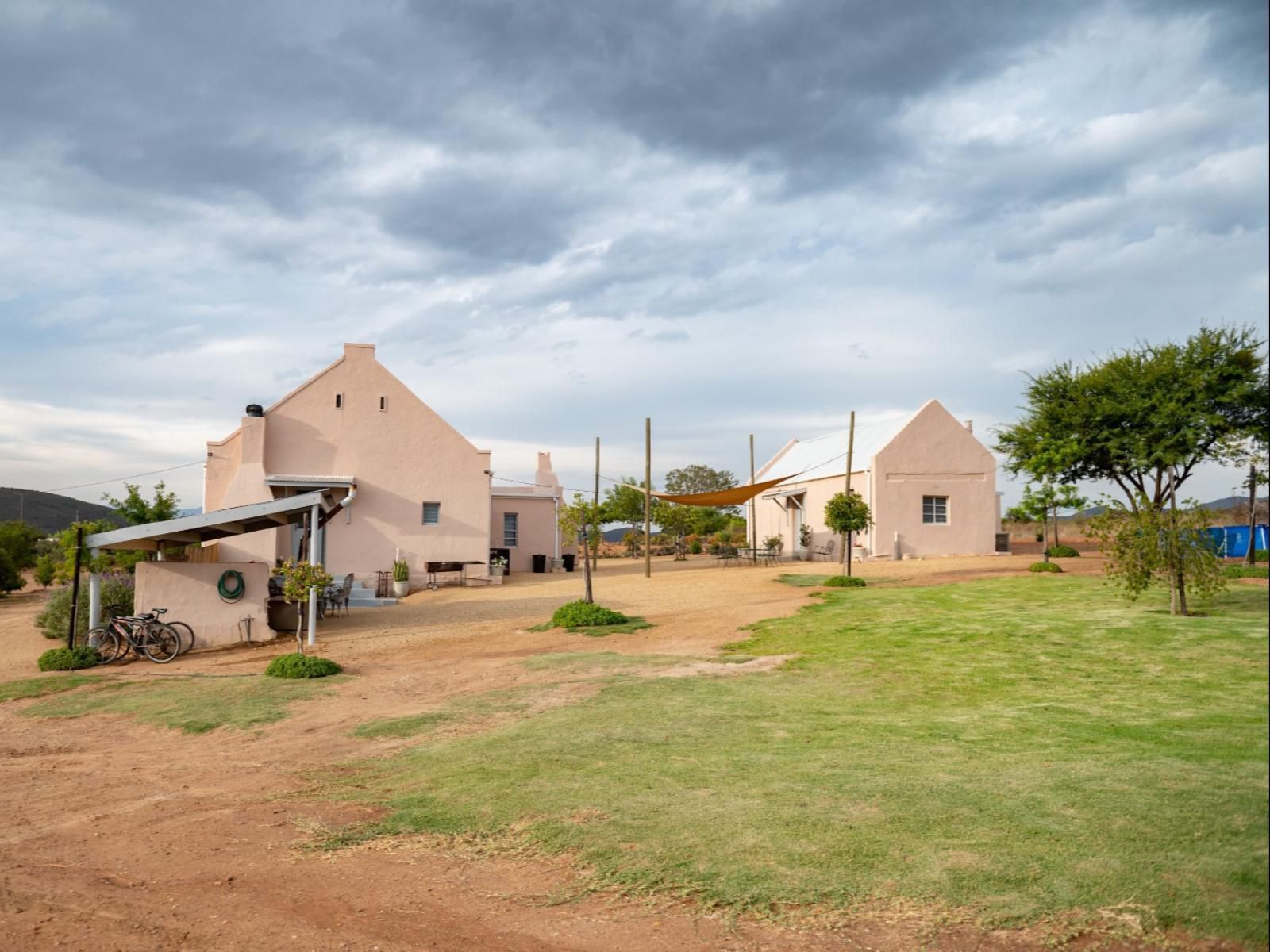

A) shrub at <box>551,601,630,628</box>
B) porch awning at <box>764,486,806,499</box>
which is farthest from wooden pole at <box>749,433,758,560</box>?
shrub at <box>551,601,630,628</box>

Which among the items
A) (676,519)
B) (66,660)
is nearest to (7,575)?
(66,660)

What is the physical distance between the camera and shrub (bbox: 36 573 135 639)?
15.4m

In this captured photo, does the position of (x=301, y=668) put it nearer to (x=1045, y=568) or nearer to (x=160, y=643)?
(x=160, y=643)

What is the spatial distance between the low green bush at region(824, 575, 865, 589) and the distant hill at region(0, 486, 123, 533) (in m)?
55.0

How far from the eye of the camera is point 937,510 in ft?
91.9

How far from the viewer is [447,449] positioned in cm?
2548

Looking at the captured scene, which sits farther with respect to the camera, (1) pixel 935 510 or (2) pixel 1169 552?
(1) pixel 935 510

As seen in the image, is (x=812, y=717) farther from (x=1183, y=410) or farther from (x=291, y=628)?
(x=1183, y=410)

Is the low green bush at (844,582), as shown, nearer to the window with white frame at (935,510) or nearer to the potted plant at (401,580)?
the window with white frame at (935,510)

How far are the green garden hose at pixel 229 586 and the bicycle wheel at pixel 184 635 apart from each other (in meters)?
0.75

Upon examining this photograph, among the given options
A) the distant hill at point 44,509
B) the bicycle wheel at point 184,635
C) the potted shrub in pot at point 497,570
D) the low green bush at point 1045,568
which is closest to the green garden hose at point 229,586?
the bicycle wheel at point 184,635

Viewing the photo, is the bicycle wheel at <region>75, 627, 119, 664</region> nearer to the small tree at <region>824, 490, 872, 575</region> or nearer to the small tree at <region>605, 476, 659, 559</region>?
the small tree at <region>824, 490, 872, 575</region>

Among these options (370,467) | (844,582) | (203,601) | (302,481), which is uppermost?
(370,467)

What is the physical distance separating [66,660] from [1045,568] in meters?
19.9
